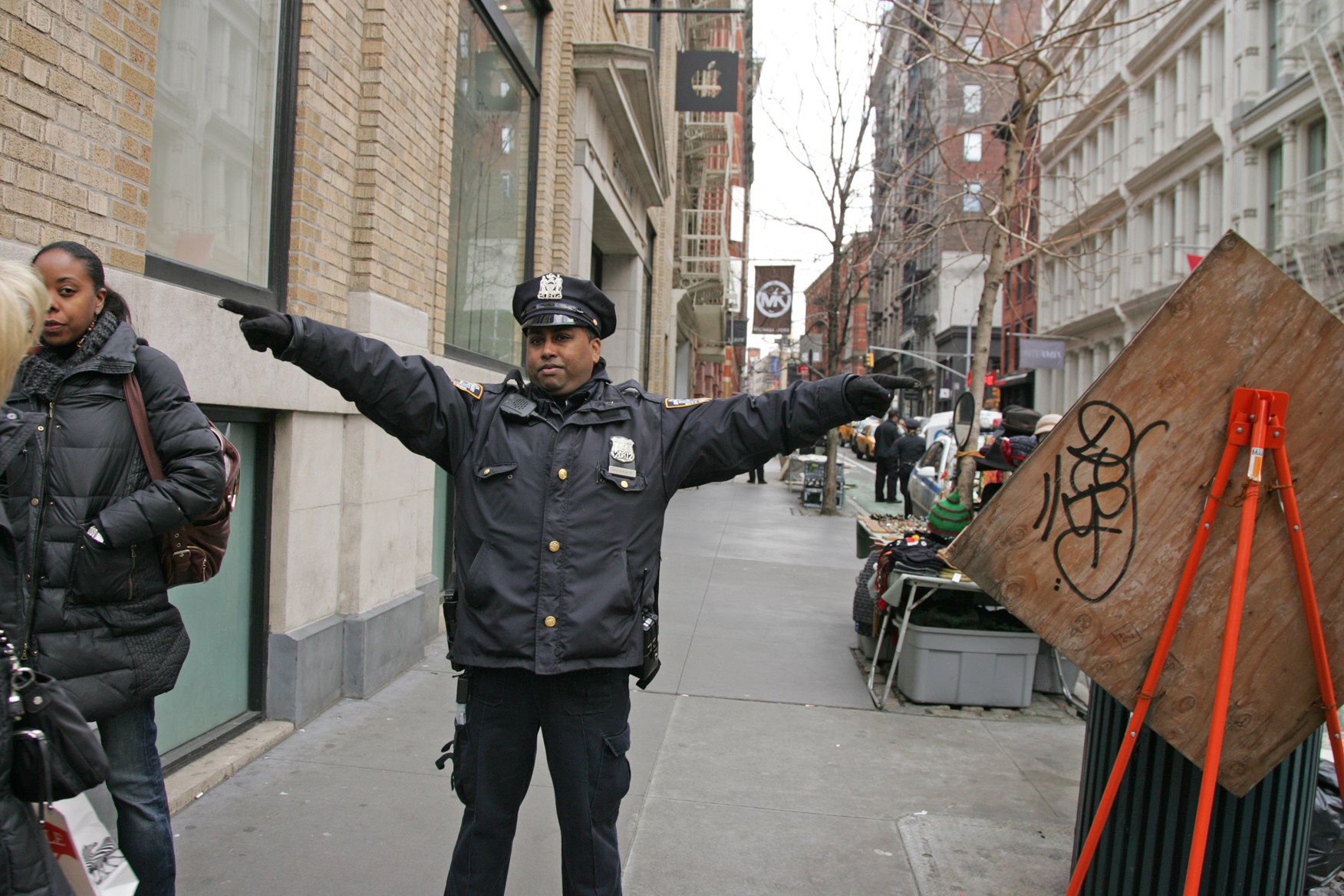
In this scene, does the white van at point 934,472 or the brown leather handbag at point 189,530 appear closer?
the brown leather handbag at point 189,530

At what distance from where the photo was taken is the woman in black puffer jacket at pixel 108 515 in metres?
2.41

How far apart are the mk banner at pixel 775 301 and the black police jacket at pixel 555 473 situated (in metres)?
16.0

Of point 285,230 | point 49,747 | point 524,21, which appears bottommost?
point 49,747

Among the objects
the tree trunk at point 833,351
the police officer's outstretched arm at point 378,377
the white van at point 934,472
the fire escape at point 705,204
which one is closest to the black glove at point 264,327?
the police officer's outstretched arm at point 378,377

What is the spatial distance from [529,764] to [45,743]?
123 centimetres

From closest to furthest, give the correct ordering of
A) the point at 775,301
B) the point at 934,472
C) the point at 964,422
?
the point at 964,422
the point at 934,472
the point at 775,301

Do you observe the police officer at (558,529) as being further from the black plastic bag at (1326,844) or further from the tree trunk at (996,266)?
the tree trunk at (996,266)

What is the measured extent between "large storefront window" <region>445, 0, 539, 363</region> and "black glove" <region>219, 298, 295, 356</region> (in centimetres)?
443

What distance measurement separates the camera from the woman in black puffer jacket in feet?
7.91

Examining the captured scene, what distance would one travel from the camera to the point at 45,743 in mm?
1675

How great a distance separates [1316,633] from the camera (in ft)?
7.90

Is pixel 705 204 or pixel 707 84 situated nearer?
pixel 707 84

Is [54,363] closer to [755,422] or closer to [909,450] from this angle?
[755,422]

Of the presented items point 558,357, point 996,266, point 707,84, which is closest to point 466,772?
point 558,357
